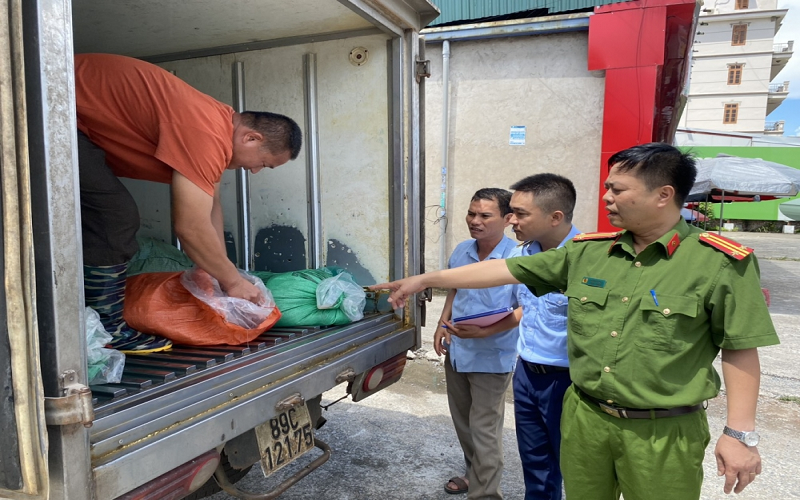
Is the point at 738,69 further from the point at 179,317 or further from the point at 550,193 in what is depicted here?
the point at 179,317

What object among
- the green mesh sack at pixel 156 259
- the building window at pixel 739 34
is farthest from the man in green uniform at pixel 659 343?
the building window at pixel 739 34

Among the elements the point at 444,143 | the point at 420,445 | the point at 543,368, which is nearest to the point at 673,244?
the point at 543,368

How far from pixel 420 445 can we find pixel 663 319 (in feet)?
7.21

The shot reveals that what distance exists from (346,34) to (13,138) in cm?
208

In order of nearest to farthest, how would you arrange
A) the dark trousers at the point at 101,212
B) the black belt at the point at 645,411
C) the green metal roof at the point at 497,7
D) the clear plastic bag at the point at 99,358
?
1. the black belt at the point at 645,411
2. the clear plastic bag at the point at 99,358
3. the dark trousers at the point at 101,212
4. the green metal roof at the point at 497,7

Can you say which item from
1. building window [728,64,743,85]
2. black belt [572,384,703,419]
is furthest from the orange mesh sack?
building window [728,64,743,85]

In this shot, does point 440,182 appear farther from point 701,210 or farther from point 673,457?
point 701,210

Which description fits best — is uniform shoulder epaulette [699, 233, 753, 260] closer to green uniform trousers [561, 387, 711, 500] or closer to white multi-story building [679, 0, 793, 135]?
green uniform trousers [561, 387, 711, 500]

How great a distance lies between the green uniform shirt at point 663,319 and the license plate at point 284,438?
104 cm

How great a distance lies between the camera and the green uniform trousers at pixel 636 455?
157 centimetres

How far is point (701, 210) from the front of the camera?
65.9 ft

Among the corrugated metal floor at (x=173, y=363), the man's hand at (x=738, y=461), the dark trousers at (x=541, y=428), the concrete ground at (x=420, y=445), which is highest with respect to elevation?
the corrugated metal floor at (x=173, y=363)

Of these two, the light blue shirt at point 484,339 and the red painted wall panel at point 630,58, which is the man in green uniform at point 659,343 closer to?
the light blue shirt at point 484,339

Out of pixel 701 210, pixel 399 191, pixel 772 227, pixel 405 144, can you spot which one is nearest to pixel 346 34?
pixel 405 144
